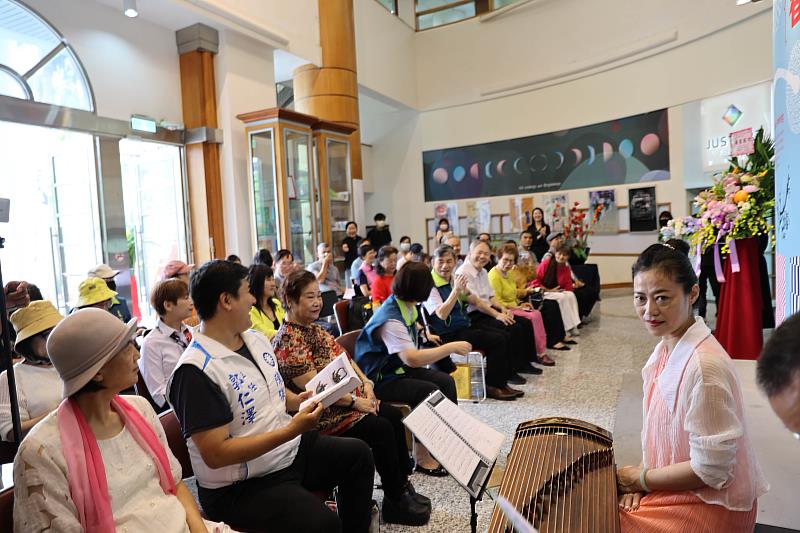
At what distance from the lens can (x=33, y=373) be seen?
217 cm

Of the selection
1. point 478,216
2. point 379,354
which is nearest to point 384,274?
point 379,354

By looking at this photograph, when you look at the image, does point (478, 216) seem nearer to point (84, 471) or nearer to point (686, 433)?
point (686, 433)

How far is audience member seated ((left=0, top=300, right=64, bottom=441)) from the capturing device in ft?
6.85

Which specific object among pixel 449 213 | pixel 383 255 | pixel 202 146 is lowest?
pixel 383 255

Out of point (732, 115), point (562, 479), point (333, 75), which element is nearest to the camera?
point (562, 479)

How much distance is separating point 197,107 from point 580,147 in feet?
25.1

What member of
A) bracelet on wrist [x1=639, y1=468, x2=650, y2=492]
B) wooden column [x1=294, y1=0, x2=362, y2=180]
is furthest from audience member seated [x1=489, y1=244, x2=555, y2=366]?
wooden column [x1=294, y1=0, x2=362, y2=180]

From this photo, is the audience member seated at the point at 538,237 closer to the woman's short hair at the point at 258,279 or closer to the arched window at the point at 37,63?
the woman's short hair at the point at 258,279

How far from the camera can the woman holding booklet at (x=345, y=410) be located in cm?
236

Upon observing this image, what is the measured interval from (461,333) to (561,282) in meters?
2.85

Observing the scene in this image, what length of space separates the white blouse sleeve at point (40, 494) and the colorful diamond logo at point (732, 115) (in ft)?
31.0

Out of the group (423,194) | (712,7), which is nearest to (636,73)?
(712,7)

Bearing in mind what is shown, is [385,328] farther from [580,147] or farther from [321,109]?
[580,147]

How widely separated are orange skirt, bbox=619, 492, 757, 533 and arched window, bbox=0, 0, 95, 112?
5890 mm
